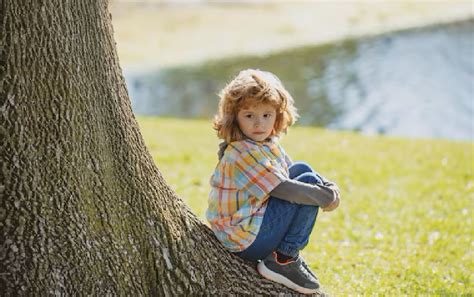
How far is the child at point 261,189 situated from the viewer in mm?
4000

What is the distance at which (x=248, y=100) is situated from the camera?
4051 millimetres

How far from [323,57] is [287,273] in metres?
22.7

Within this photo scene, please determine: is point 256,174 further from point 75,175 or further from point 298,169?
point 75,175

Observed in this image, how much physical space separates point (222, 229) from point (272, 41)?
25.9 metres

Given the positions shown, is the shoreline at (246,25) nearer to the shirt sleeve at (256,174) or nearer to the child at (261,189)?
the child at (261,189)

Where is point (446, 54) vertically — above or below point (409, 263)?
above

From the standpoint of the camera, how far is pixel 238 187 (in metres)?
4.07

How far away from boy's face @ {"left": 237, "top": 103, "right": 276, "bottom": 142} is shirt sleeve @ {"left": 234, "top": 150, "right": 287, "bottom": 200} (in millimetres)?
129

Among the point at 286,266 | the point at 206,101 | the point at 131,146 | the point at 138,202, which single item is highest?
the point at 131,146

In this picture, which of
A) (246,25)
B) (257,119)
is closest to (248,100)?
(257,119)

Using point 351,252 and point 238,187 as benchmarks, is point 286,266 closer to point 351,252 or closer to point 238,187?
point 238,187

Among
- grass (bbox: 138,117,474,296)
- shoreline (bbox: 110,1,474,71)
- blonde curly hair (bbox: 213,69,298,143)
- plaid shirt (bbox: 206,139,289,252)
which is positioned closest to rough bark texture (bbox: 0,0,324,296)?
plaid shirt (bbox: 206,139,289,252)

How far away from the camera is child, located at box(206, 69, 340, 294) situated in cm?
400

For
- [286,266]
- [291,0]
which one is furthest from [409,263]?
[291,0]
